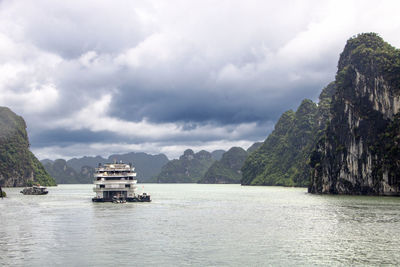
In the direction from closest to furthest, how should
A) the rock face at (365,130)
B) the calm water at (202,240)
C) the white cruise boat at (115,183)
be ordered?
the calm water at (202,240) → the white cruise boat at (115,183) → the rock face at (365,130)

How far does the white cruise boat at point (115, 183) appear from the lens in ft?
378

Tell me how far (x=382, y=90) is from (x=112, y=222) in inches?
4444

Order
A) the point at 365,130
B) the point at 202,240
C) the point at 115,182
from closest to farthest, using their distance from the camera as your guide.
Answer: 1. the point at 202,240
2. the point at 115,182
3. the point at 365,130

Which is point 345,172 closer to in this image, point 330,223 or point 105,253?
point 330,223

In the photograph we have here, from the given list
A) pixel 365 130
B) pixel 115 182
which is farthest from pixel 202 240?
pixel 365 130

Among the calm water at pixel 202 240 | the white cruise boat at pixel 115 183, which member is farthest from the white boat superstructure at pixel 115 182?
the calm water at pixel 202 240

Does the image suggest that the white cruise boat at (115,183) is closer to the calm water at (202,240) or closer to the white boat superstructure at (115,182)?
the white boat superstructure at (115,182)

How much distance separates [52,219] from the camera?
250 feet

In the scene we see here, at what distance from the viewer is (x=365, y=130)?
487 feet

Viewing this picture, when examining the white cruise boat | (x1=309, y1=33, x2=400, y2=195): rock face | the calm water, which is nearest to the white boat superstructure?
the white cruise boat

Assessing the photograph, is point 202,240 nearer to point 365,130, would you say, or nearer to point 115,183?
point 115,183

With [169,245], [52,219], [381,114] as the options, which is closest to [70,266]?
[169,245]

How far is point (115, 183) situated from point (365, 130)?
90329 millimetres

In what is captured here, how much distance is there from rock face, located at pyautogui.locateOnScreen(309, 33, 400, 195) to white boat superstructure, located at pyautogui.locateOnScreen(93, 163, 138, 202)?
83.1 meters
